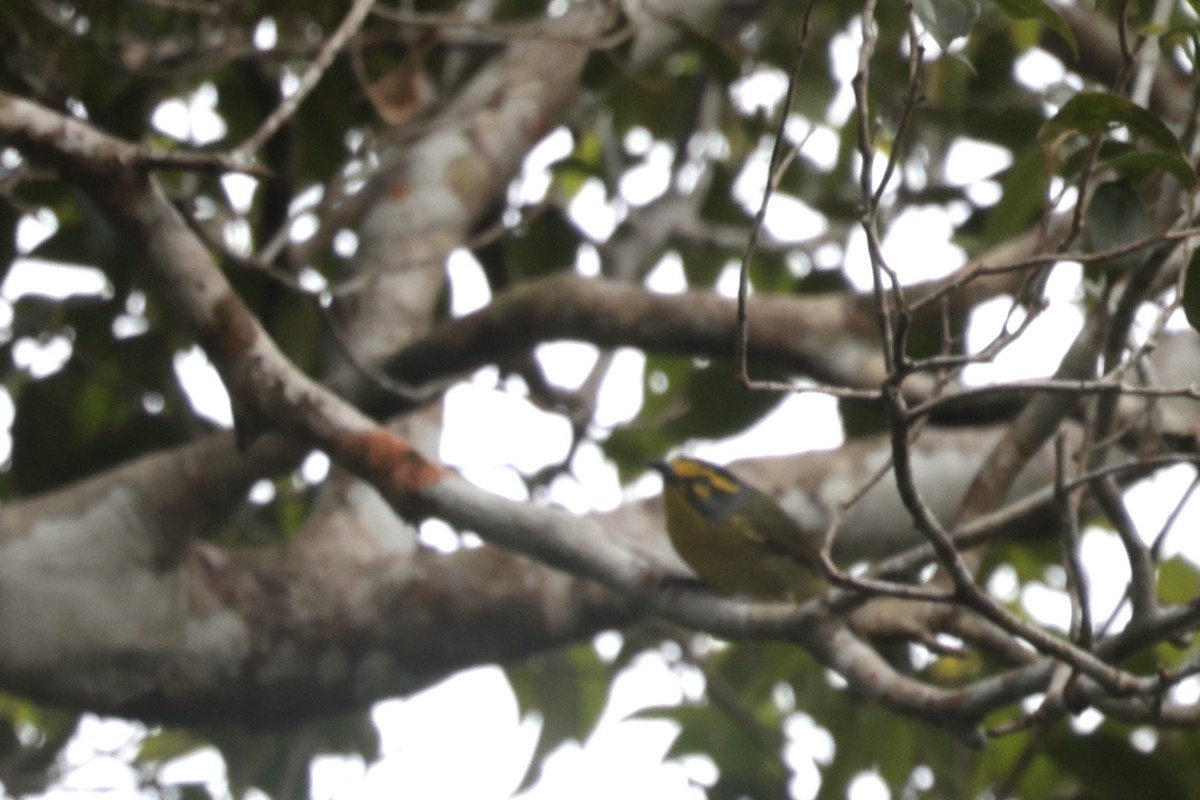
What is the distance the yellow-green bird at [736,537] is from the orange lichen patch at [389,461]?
0.65m

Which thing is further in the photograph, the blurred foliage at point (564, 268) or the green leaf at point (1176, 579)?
the green leaf at point (1176, 579)

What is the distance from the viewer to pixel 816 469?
10.2 feet

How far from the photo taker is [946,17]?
1.68 meters

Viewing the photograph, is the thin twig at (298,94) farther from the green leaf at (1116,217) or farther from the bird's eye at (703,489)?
the green leaf at (1116,217)

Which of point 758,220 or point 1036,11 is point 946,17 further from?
point 758,220

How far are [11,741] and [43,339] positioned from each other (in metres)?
1.10

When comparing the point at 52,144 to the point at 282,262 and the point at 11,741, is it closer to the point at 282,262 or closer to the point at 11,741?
the point at 282,262

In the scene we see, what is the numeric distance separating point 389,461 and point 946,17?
124 cm

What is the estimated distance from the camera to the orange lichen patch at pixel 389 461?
2.38 m

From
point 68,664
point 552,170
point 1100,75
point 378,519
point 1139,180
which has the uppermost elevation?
point 1100,75

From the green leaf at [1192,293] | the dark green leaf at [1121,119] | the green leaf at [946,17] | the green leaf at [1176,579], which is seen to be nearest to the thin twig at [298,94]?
the green leaf at [946,17]

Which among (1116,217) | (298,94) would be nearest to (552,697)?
(298,94)

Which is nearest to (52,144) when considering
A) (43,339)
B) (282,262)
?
(282,262)

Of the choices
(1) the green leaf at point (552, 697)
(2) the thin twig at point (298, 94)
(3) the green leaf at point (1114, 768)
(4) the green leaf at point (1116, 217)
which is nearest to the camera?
(4) the green leaf at point (1116, 217)
